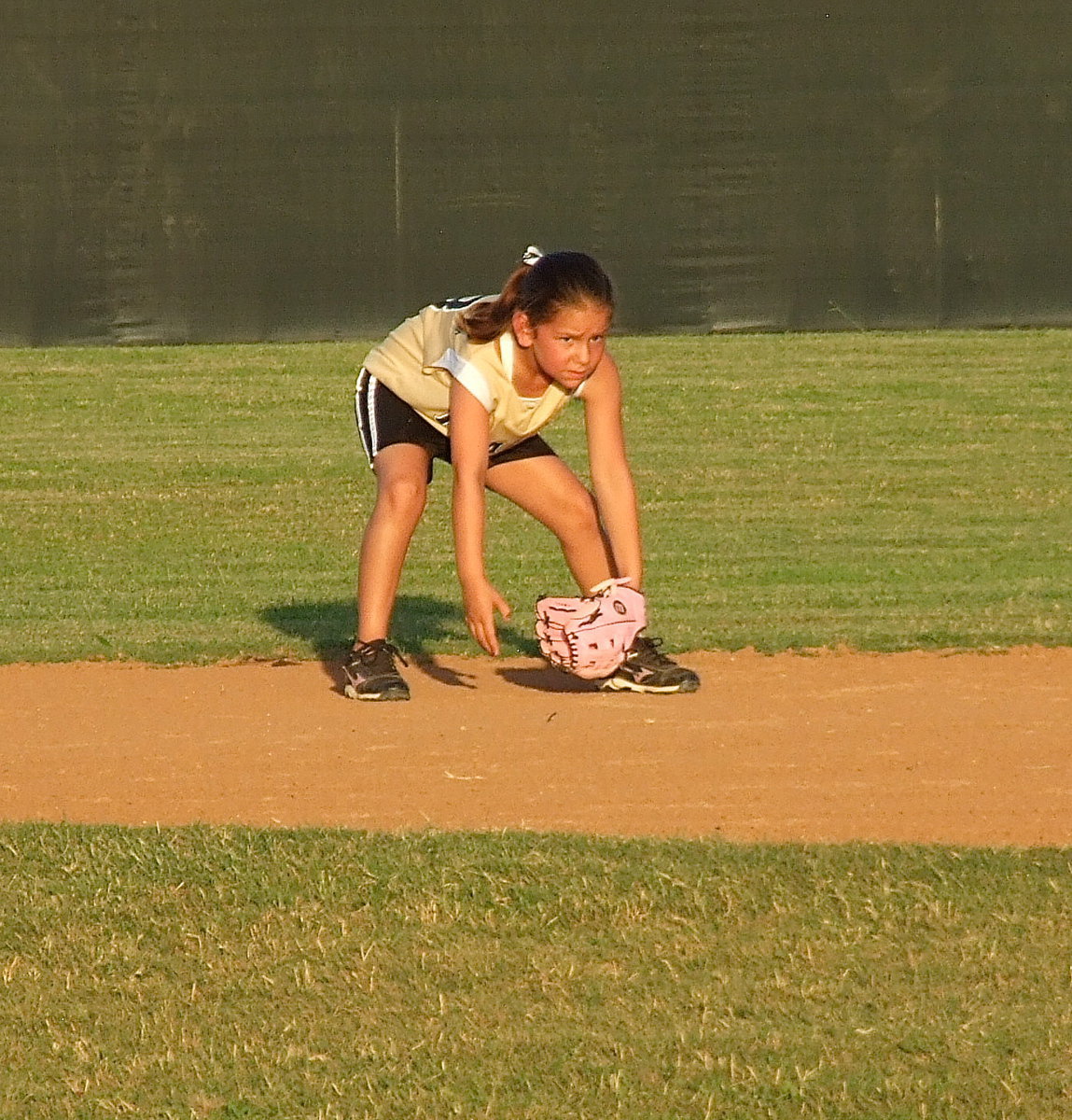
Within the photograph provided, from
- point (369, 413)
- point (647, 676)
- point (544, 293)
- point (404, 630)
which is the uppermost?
point (544, 293)

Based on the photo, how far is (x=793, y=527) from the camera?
10336 millimetres

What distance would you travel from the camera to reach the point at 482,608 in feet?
17.3

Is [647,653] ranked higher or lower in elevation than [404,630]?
higher

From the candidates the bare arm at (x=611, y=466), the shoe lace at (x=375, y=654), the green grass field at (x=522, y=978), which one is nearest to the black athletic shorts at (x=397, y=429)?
the bare arm at (x=611, y=466)

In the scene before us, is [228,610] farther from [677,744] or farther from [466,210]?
[466,210]

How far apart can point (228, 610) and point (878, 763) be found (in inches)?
143

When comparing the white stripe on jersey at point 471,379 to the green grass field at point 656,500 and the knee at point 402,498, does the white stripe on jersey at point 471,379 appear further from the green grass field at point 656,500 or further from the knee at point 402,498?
the green grass field at point 656,500

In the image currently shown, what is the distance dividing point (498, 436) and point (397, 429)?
1.22ft

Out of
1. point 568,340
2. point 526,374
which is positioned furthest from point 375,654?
point 568,340

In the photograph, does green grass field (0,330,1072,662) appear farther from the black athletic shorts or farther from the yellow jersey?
the yellow jersey

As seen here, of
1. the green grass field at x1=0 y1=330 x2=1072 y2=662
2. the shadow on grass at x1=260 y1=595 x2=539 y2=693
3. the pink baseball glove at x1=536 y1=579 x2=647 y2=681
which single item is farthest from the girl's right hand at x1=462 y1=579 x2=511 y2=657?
the green grass field at x1=0 y1=330 x2=1072 y2=662

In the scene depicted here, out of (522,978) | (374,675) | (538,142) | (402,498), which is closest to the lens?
(522,978)

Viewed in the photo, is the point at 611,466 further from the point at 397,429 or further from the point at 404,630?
the point at 404,630

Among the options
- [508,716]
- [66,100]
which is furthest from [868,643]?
[66,100]
